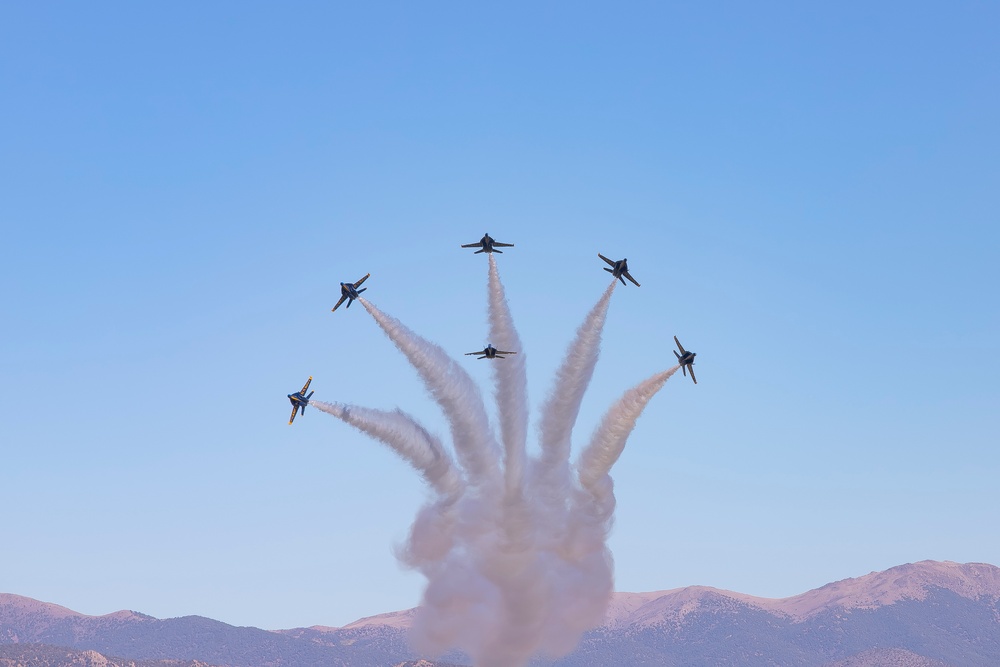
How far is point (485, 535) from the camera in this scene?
389ft

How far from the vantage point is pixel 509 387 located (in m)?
112

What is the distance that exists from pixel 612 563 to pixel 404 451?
3026 centimetres

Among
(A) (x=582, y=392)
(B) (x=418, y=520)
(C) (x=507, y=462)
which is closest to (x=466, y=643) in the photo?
(B) (x=418, y=520)

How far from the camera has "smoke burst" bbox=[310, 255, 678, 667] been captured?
11019 cm

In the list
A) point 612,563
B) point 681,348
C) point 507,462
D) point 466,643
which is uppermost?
point 681,348

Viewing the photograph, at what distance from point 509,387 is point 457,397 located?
539 cm

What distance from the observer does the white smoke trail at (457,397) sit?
107812 millimetres

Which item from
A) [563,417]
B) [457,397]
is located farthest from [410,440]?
[563,417]

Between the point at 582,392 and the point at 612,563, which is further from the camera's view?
the point at 612,563

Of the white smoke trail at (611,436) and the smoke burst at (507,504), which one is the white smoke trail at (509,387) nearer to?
the smoke burst at (507,504)

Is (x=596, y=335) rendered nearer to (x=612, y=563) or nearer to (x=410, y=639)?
(x=612, y=563)

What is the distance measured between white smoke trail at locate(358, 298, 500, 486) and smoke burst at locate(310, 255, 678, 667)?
12 centimetres

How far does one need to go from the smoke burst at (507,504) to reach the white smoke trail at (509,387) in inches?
4.6

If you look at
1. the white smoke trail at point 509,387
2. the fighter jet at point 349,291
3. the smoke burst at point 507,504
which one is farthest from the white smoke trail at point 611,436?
the fighter jet at point 349,291
